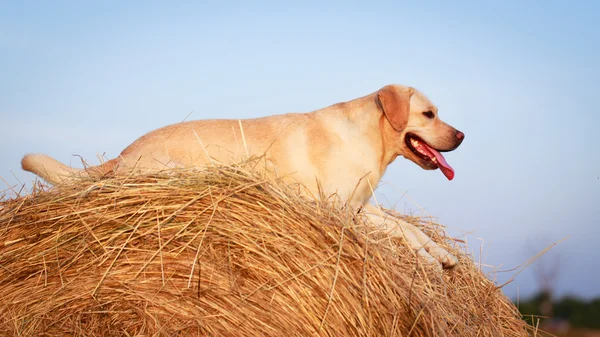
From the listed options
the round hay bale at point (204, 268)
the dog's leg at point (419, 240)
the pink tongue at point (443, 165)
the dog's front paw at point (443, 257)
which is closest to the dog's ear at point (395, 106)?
the pink tongue at point (443, 165)

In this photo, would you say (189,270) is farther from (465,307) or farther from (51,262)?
(465,307)

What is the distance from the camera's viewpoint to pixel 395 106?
4.75 m

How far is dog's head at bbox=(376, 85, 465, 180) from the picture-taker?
4.75 m

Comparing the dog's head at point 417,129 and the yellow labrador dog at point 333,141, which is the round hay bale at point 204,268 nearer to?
the yellow labrador dog at point 333,141

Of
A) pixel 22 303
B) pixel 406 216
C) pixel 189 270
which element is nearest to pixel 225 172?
pixel 189 270

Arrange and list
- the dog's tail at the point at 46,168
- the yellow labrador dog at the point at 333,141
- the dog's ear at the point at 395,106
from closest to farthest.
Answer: the dog's tail at the point at 46,168 → the yellow labrador dog at the point at 333,141 → the dog's ear at the point at 395,106

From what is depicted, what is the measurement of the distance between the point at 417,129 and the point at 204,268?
98.3 inches

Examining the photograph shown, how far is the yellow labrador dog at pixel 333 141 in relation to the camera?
4570 millimetres

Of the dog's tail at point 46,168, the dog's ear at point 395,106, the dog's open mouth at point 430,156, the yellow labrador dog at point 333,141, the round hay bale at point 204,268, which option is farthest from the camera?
the dog's open mouth at point 430,156

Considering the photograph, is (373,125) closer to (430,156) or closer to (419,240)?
(430,156)

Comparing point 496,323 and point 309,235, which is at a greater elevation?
point 309,235

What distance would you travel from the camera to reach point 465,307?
3812 mm

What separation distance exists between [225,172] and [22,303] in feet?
3.86

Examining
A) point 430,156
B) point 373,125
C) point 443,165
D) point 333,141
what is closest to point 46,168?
point 333,141
